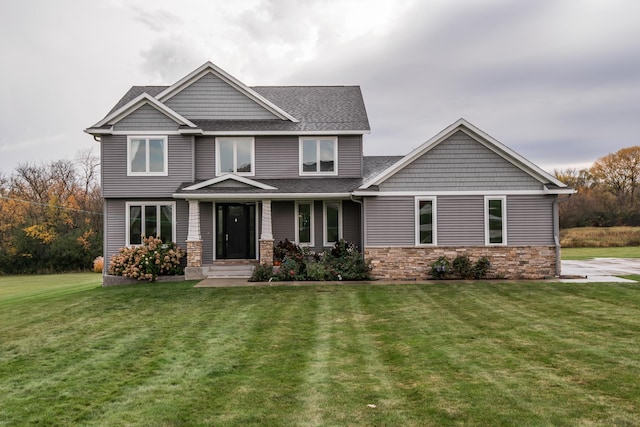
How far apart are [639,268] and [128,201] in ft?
68.7

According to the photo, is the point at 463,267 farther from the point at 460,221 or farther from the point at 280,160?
the point at 280,160

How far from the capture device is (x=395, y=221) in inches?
674

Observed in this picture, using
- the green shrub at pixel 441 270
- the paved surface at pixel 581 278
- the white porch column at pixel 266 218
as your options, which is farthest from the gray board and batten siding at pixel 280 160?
the green shrub at pixel 441 270

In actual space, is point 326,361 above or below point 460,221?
below

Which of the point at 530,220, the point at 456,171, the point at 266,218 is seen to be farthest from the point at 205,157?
the point at 530,220

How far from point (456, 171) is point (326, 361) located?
11.4m

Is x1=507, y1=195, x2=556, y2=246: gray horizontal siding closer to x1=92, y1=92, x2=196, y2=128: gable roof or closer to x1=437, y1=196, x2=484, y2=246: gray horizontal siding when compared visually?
x1=437, y1=196, x2=484, y2=246: gray horizontal siding

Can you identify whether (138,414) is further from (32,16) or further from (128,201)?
(32,16)

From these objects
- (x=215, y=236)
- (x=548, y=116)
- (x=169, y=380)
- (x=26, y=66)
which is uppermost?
(x=26, y=66)

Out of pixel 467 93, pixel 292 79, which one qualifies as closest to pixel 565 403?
pixel 467 93

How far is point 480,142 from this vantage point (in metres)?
17.0

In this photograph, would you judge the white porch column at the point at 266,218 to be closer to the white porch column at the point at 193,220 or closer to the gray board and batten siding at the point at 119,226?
the white porch column at the point at 193,220

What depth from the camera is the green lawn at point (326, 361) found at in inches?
209

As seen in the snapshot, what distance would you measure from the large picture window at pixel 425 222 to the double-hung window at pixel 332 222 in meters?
3.54
